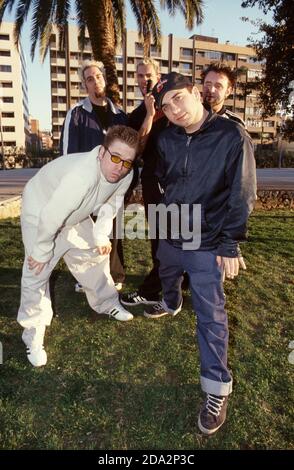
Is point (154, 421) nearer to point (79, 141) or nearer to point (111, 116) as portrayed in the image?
point (79, 141)

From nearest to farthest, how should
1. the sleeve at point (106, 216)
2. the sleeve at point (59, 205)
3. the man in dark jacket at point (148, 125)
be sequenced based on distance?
the sleeve at point (59, 205) < the sleeve at point (106, 216) < the man in dark jacket at point (148, 125)

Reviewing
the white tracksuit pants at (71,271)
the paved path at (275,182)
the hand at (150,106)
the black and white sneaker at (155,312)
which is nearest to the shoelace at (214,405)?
the black and white sneaker at (155,312)

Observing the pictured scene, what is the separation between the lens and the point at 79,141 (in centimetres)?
354

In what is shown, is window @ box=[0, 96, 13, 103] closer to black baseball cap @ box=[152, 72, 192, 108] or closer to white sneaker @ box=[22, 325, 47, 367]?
white sneaker @ box=[22, 325, 47, 367]

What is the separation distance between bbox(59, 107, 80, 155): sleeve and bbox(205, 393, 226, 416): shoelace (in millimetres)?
2548

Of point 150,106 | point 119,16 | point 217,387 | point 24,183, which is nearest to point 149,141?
point 150,106

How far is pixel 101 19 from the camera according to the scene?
10.2 metres

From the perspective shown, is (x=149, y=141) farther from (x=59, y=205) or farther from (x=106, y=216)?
(x=59, y=205)

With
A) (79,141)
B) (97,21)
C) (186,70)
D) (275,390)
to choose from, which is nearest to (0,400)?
(275,390)

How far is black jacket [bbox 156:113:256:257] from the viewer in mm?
2059

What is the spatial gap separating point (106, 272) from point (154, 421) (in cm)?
142

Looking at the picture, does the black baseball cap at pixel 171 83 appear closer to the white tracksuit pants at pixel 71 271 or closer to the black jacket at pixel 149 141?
the black jacket at pixel 149 141

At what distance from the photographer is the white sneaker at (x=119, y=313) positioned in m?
3.47

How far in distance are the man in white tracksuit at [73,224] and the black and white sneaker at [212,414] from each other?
1324mm
